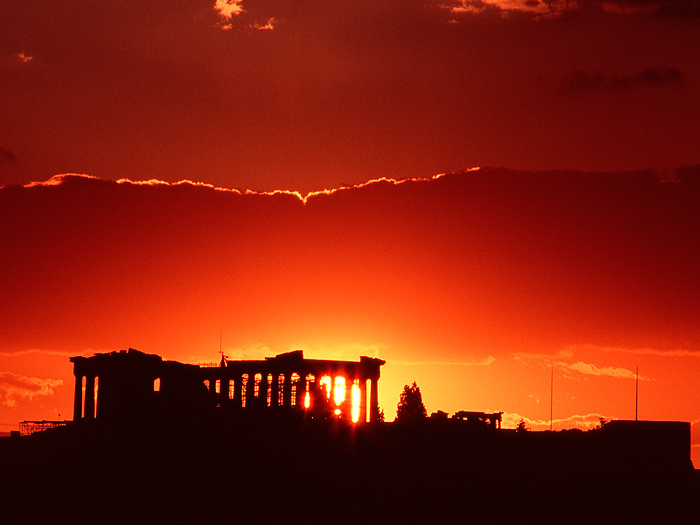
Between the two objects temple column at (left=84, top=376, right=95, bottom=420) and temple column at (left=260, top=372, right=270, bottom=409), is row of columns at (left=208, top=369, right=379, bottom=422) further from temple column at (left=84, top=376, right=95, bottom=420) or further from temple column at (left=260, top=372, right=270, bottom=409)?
temple column at (left=84, top=376, right=95, bottom=420)

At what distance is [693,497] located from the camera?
76625 millimetres

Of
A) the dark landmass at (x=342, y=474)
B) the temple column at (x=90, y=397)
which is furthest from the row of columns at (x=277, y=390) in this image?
the temple column at (x=90, y=397)

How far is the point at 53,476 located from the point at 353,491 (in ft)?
65.4

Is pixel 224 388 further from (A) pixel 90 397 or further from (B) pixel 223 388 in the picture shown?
(A) pixel 90 397

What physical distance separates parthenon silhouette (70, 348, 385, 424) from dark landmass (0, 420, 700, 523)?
3846 mm

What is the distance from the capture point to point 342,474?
76562mm

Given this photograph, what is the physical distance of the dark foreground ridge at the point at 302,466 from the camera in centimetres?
7106

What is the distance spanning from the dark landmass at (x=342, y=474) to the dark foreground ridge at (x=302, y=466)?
0.10 meters

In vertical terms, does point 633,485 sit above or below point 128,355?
below

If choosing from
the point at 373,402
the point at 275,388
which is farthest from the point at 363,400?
the point at 275,388

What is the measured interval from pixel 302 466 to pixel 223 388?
59.7 feet

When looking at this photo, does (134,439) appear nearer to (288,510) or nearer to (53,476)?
(53,476)

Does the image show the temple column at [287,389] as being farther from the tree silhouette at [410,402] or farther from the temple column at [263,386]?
the tree silhouette at [410,402]

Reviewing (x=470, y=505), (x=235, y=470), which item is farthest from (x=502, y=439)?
(x=235, y=470)
